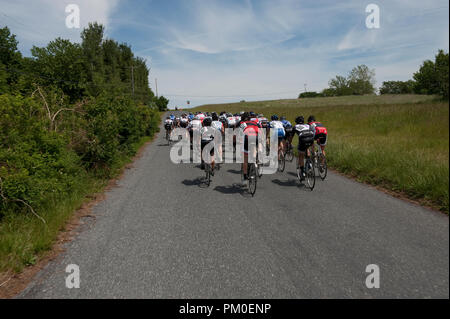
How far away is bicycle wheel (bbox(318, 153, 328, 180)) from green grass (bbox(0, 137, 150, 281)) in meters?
7.18

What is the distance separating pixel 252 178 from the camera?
711 centimetres

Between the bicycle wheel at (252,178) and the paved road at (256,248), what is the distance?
0.93 ft

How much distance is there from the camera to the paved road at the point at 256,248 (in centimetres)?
293

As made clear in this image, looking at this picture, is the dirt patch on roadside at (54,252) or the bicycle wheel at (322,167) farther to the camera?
the bicycle wheel at (322,167)

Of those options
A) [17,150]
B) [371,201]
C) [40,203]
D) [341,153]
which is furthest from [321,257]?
[341,153]

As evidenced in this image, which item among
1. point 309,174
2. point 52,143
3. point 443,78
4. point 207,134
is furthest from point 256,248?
point 52,143

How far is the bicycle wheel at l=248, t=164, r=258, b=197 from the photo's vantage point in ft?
23.1

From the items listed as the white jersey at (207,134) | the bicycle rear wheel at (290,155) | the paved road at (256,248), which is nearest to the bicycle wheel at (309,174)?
the paved road at (256,248)

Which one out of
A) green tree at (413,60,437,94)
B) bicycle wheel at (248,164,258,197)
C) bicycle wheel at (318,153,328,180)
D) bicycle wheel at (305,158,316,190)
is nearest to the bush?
bicycle wheel at (248,164,258,197)

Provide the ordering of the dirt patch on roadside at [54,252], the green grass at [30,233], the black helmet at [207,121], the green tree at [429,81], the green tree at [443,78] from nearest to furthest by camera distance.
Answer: the green tree at [443,78] < the green tree at [429,81] < the dirt patch on roadside at [54,252] < the green grass at [30,233] < the black helmet at [207,121]

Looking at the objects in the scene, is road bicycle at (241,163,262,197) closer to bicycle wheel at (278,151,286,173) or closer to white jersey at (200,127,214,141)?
white jersey at (200,127,214,141)

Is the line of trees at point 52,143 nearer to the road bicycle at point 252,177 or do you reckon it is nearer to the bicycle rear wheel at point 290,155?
the road bicycle at point 252,177
